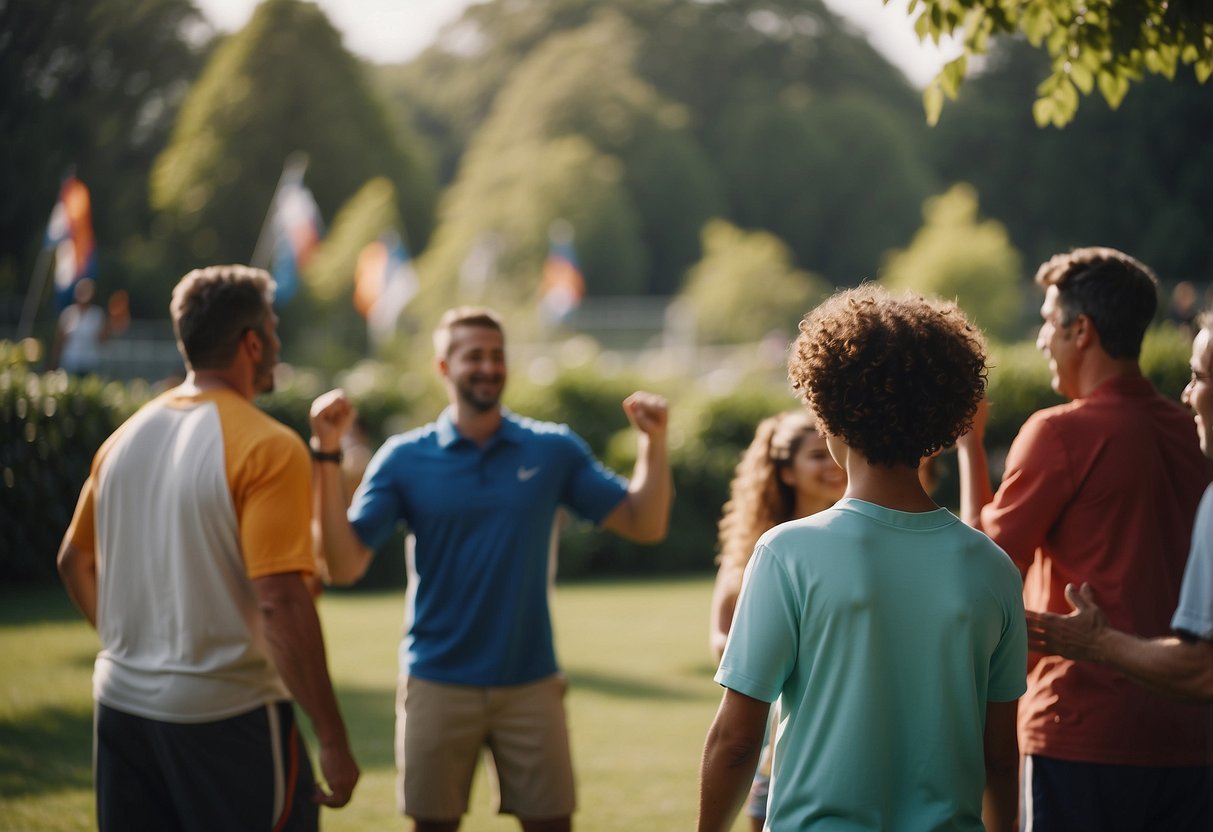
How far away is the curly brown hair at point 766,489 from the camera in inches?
185

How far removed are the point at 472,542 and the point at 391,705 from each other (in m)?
5.04

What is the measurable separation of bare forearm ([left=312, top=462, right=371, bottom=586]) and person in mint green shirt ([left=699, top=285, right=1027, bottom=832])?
2207 millimetres

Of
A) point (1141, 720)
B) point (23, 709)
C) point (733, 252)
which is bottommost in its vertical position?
point (23, 709)

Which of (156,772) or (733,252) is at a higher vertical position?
(733,252)

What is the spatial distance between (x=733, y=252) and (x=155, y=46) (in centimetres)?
2529

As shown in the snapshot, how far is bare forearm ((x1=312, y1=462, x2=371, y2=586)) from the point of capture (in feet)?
14.6

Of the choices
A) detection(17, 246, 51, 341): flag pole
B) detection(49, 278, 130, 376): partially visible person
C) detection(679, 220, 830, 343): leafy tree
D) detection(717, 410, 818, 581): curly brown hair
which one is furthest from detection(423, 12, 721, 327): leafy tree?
detection(717, 410, 818, 581): curly brown hair

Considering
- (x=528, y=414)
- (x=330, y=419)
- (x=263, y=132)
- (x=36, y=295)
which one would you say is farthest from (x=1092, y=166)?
(x=330, y=419)

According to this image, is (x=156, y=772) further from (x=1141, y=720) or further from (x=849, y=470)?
(x=1141, y=720)

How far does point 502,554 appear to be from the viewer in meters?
4.67

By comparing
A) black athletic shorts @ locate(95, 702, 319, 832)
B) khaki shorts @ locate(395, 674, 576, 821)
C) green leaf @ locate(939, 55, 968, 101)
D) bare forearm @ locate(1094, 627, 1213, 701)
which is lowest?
khaki shorts @ locate(395, 674, 576, 821)

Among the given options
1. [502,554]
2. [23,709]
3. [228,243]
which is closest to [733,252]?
[228,243]

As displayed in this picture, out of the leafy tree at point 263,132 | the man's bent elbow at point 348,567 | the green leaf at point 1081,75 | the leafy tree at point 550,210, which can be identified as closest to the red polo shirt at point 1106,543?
the green leaf at point 1081,75

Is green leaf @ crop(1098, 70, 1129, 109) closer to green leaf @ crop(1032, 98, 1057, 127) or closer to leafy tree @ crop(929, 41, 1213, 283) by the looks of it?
green leaf @ crop(1032, 98, 1057, 127)
